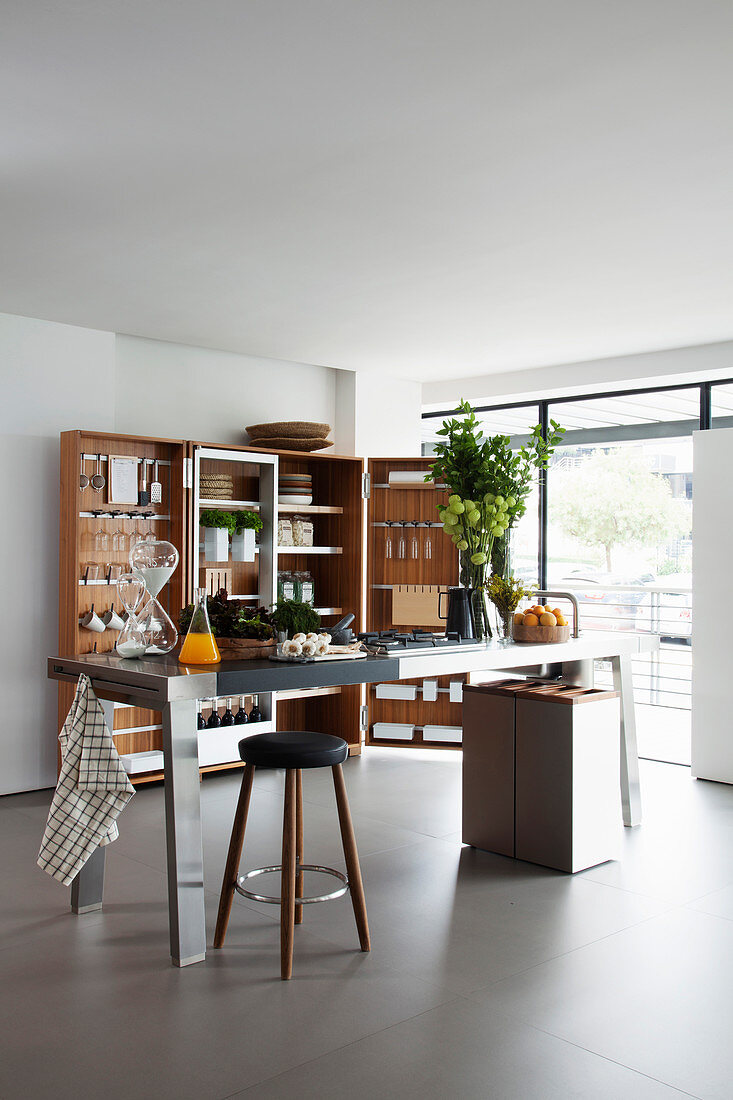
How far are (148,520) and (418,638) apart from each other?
245cm

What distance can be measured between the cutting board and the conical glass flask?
3.28m

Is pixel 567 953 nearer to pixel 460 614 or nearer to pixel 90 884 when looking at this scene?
pixel 460 614

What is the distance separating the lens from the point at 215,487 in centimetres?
597

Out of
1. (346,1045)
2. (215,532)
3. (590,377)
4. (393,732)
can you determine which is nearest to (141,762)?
(215,532)

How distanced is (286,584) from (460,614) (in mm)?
2347

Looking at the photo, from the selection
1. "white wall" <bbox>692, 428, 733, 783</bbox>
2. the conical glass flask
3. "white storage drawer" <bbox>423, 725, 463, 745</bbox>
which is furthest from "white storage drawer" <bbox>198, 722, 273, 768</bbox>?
"white wall" <bbox>692, 428, 733, 783</bbox>

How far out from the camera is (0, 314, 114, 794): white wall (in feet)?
17.6

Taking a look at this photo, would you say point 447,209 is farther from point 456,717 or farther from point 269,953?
point 456,717

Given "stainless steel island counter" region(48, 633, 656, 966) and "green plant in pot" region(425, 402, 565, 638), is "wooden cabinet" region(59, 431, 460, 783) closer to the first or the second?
"green plant in pot" region(425, 402, 565, 638)

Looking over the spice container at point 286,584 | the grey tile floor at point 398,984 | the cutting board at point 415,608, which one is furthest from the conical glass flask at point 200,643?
the cutting board at point 415,608

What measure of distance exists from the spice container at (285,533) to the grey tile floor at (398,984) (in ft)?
7.60

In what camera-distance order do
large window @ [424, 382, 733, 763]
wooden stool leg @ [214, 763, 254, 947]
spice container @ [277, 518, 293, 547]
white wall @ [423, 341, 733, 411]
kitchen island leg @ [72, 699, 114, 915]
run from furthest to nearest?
large window @ [424, 382, 733, 763], spice container @ [277, 518, 293, 547], white wall @ [423, 341, 733, 411], kitchen island leg @ [72, 699, 114, 915], wooden stool leg @ [214, 763, 254, 947]

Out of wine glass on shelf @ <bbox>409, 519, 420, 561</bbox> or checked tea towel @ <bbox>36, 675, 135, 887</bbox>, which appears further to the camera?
wine glass on shelf @ <bbox>409, 519, 420, 561</bbox>

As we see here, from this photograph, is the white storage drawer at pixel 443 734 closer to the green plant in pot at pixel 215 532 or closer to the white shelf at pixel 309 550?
the white shelf at pixel 309 550
